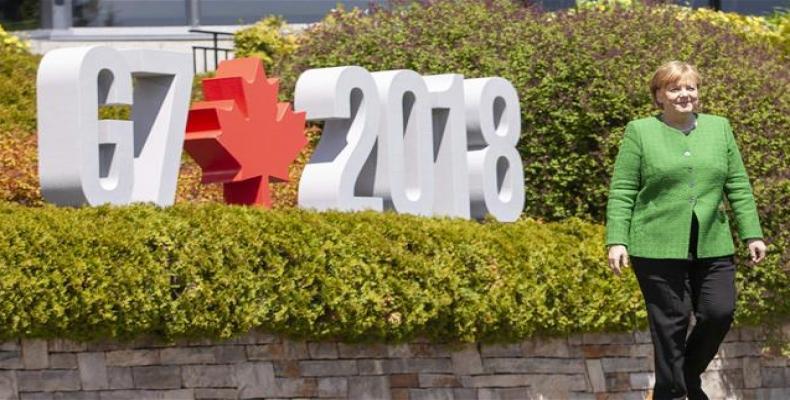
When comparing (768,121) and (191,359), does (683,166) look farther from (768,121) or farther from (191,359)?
(768,121)

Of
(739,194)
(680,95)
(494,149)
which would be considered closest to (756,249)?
(739,194)

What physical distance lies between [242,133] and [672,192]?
306 centimetres

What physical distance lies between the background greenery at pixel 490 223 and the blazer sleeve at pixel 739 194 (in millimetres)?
2208

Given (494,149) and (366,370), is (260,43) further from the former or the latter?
(366,370)

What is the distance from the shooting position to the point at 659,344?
8.19 metres

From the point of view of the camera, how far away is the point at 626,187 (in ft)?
26.8

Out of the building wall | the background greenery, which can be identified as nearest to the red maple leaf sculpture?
the background greenery

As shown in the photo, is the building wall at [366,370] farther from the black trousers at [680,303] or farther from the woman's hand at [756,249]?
the woman's hand at [756,249]

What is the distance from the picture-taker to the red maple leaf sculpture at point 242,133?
1007cm

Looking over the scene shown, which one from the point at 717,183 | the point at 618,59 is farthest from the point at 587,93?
the point at 717,183

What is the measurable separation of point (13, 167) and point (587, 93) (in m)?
4.20

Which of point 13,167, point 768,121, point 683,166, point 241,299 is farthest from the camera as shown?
point 768,121

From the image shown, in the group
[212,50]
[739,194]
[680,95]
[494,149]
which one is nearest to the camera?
[680,95]

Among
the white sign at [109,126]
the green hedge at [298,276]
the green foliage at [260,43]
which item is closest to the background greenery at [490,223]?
the green hedge at [298,276]
